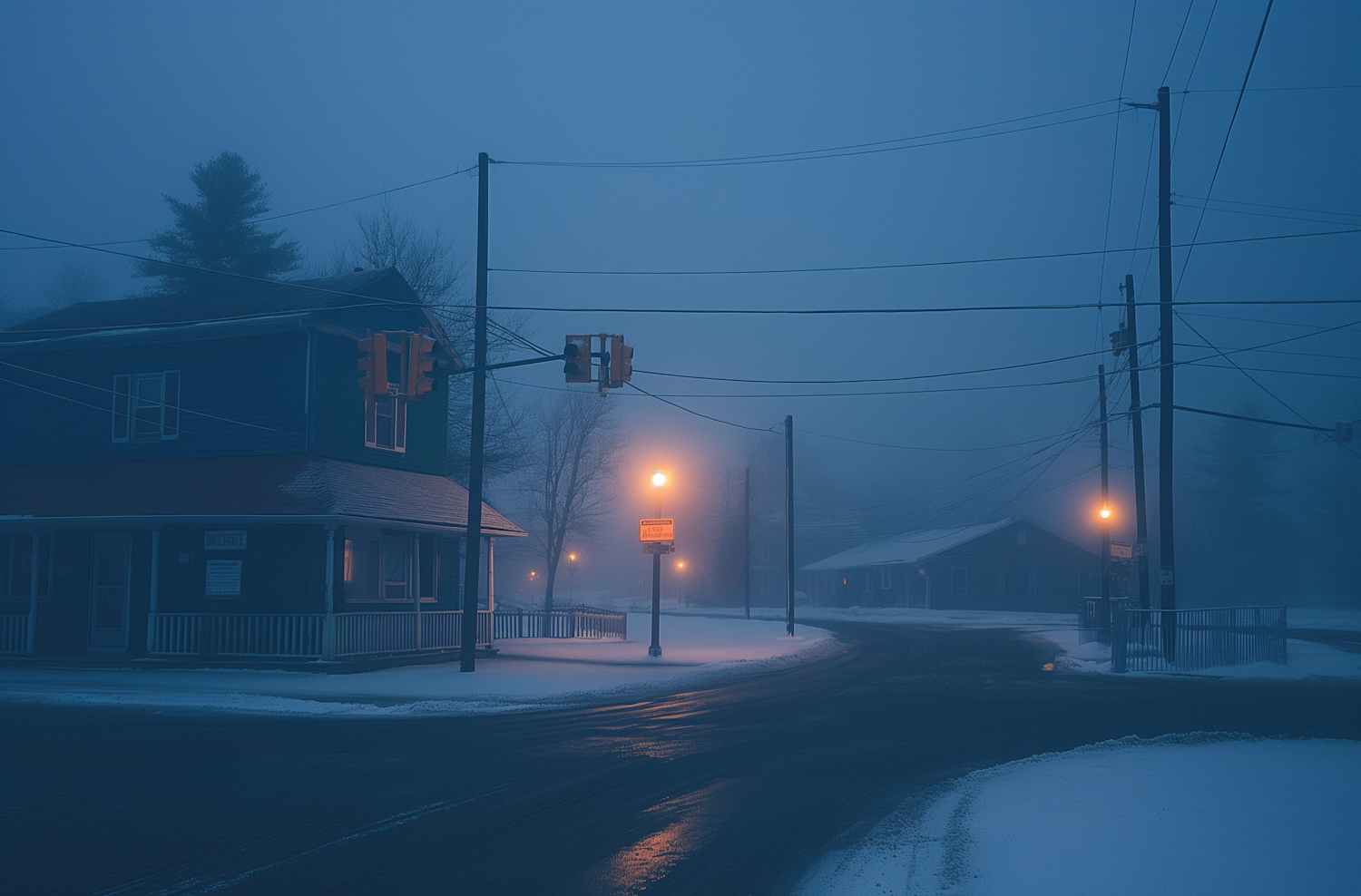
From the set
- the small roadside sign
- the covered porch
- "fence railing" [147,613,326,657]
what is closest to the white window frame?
the covered porch

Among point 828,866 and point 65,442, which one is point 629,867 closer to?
point 828,866

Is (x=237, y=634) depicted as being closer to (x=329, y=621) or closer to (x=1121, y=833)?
(x=329, y=621)

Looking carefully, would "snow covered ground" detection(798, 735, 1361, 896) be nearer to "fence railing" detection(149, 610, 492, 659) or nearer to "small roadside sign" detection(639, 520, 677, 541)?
"small roadside sign" detection(639, 520, 677, 541)

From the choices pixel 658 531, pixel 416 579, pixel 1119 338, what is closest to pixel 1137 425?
pixel 1119 338

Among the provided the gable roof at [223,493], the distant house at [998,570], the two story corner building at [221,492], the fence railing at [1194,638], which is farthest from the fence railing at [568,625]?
the distant house at [998,570]

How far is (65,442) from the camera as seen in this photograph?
2623 cm

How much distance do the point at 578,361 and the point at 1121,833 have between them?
1172 centimetres

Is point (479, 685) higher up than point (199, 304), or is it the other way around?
point (199, 304)

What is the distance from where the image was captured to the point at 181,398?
25.2 m

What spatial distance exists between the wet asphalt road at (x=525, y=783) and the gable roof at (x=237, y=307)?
39.2ft

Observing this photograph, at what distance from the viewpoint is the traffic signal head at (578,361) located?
17.2 m

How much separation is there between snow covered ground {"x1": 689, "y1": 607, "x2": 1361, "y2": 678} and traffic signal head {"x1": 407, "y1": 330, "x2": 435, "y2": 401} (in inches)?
648

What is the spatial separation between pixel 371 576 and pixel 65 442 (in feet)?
30.0

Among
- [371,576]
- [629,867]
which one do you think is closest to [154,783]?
[629,867]
